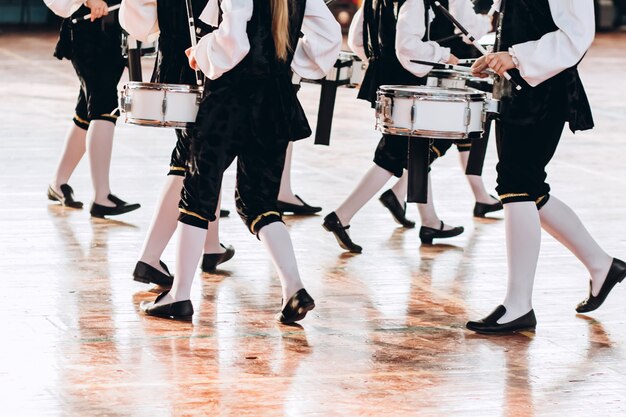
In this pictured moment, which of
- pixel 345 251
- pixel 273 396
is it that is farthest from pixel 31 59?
pixel 273 396

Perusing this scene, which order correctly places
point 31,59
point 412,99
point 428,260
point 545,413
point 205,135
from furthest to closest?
point 31,59
point 428,260
point 412,99
point 205,135
point 545,413

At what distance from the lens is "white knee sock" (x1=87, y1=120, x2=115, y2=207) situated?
25.9ft

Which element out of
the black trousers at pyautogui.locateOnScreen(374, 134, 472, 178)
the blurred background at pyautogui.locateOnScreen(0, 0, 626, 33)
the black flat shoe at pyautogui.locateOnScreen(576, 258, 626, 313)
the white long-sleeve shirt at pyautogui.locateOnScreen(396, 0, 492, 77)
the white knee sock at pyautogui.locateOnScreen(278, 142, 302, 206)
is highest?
the white long-sleeve shirt at pyautogui.locateOnScreen(396, 0, 492, 77)

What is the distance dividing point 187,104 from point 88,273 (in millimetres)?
1306

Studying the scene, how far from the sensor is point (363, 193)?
737 centimetres

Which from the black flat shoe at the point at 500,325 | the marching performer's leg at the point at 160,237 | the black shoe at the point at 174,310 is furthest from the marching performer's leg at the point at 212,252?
the black flat shoe at the point at 500,325

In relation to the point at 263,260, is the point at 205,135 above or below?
above

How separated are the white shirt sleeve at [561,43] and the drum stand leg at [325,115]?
147cm

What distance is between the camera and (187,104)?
5.67 m

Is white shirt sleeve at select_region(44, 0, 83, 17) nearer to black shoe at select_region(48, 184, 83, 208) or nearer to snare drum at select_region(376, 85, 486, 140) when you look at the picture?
black shoe at select_region(48, 184, 83, 208)

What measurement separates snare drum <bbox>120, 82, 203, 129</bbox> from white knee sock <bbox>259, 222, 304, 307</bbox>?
59 cm

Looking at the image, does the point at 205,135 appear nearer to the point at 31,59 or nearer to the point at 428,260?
the point at 428,260

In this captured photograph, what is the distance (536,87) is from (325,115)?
1.48 m

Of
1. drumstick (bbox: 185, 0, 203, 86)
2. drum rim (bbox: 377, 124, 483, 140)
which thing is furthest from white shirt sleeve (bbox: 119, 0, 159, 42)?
drum rim (bbox: 377, 124, 483, 140)
